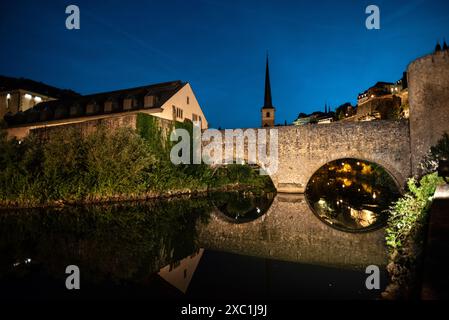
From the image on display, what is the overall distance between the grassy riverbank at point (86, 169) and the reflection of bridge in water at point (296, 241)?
5644 millimetres

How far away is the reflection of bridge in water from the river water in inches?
1.0

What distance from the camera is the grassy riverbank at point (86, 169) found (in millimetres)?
12828

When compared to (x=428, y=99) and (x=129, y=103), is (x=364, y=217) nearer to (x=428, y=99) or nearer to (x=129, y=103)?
(x=428, y=99)

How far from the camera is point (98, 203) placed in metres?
13.6

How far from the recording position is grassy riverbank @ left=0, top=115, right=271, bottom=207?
12.8 metres

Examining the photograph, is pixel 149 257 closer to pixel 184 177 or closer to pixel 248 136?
pixel 184 177

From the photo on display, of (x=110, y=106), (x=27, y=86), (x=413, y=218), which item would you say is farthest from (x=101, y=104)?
(x=413, y=218)

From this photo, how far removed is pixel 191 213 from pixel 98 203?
4856 mm

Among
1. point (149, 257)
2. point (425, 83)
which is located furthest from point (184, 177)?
point (425, 83)

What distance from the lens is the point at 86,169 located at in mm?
14578

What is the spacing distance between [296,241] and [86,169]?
36.5 ft

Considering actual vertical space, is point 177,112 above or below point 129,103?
below

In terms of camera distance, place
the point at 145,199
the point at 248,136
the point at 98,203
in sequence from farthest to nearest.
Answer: the point at 248,136, the point at 145,199, the point at 98,203

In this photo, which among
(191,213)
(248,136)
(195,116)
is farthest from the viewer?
(195,116)
